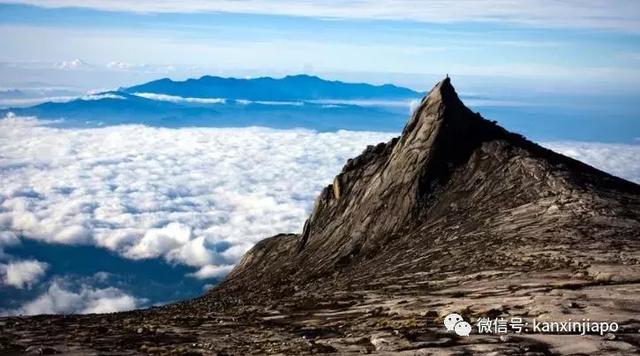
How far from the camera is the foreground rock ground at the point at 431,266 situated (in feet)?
87.4

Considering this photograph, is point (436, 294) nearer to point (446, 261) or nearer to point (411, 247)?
point (446, 261)

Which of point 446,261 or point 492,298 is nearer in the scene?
point 492,298

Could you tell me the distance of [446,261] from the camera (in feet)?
152

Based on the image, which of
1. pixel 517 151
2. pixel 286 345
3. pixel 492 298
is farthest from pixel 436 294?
pixel 517 151

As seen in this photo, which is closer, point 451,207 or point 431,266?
point 431,266

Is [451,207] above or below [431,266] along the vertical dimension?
above

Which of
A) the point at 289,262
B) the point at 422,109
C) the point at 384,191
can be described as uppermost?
the point at 422,109

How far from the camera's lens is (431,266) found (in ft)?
152

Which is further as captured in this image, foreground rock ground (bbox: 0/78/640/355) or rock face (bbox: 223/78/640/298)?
rock face (bbox: 223/78/640/298)

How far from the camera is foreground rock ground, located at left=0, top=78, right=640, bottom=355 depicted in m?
26.6

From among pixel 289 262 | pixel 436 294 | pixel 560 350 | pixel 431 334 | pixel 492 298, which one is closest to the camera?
pixel 560 350

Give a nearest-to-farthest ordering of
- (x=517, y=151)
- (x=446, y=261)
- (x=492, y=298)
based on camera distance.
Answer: (x=492, y=298) < (x=446, y=261) < (x=517, y=151)

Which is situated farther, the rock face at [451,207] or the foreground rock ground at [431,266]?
A: the rock face at [451,207]

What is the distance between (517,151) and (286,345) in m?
47.7
